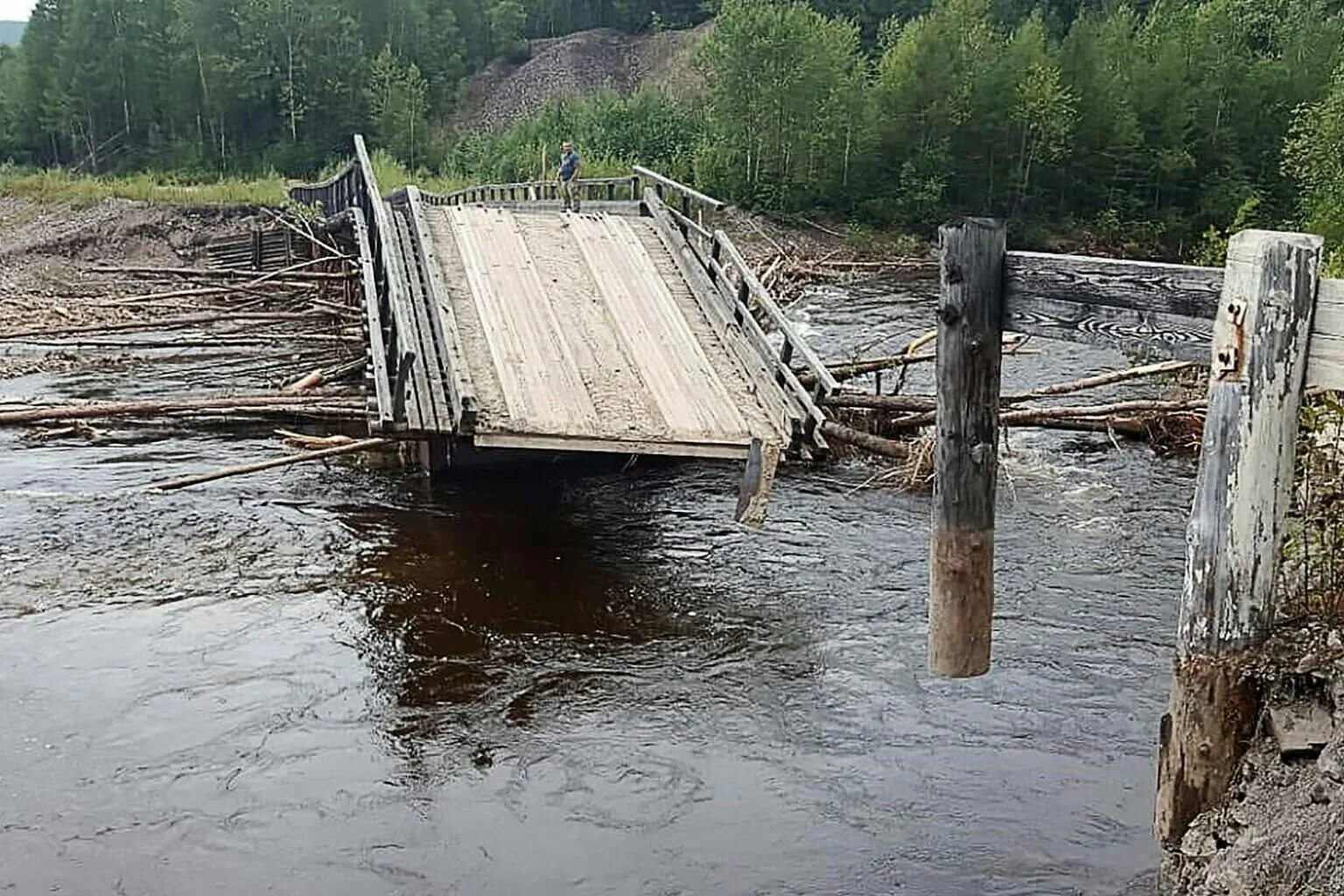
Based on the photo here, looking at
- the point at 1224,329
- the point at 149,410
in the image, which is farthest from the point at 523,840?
the point at 149,410

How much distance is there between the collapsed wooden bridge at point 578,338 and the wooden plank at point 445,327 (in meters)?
0.03

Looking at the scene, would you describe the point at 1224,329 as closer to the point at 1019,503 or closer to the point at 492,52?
the point at 1019,503

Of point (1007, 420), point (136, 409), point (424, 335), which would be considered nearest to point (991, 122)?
point (1007, 420)

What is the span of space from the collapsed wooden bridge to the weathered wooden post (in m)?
5.58

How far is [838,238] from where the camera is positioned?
41.8 m

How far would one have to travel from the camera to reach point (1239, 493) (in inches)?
165

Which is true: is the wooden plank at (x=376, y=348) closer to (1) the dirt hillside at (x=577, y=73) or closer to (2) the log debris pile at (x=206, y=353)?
(2) the log debris pile at (x=206, y=353)

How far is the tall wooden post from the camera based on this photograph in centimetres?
492

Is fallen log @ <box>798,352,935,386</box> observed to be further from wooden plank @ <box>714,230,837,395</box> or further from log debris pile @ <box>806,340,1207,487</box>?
wooden plank @ <box>714,230,837,395</box>

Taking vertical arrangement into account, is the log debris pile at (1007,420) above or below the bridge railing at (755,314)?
below

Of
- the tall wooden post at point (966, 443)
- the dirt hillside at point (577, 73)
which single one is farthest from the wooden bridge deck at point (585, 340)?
the dirt hillside at point (577, 73)

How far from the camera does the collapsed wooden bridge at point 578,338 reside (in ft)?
34.0

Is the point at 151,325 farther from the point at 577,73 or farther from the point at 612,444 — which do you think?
the point at 577,73

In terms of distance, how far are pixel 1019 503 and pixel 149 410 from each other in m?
8.79
